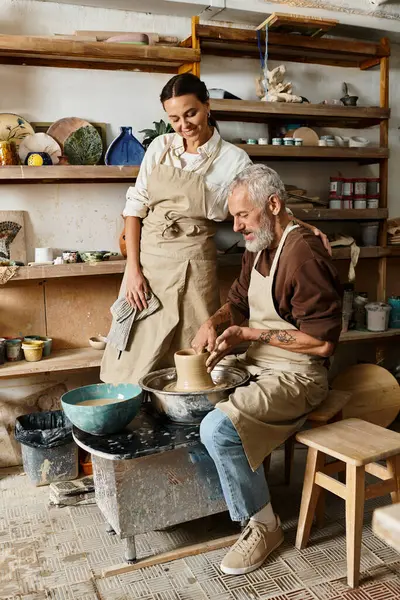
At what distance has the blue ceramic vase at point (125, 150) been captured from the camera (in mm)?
3562

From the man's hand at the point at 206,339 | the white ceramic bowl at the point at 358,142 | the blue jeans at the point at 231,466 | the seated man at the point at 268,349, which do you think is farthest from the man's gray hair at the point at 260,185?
the white ceramic bowl at the point at 358,142

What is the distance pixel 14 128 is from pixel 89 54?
0.60m

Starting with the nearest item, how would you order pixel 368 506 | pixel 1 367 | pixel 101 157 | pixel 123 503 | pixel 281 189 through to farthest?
pixel 123 503 < pixel 281 189 < pixel 368 506 < pixel 1 367 < pixel 101 157

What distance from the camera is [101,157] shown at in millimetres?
3670

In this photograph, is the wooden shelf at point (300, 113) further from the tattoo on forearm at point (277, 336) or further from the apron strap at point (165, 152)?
the tattoo on forearm at point (277, 336)

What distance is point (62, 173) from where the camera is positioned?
3336 mm

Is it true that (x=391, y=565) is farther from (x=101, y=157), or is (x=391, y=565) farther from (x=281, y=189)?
(x=101, y=157)

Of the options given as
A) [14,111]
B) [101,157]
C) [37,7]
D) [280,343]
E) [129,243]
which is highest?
[37,7]

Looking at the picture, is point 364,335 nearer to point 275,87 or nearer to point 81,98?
point 275,87

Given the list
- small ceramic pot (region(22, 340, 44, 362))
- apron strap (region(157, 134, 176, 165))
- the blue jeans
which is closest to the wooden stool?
the blue jeans

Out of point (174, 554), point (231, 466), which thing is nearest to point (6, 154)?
point (231, 466)

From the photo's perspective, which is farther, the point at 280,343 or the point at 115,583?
the point at 280,343

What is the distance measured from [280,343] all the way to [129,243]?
1.05 metres

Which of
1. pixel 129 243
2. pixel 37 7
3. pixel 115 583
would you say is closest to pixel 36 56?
pixel 37 7
